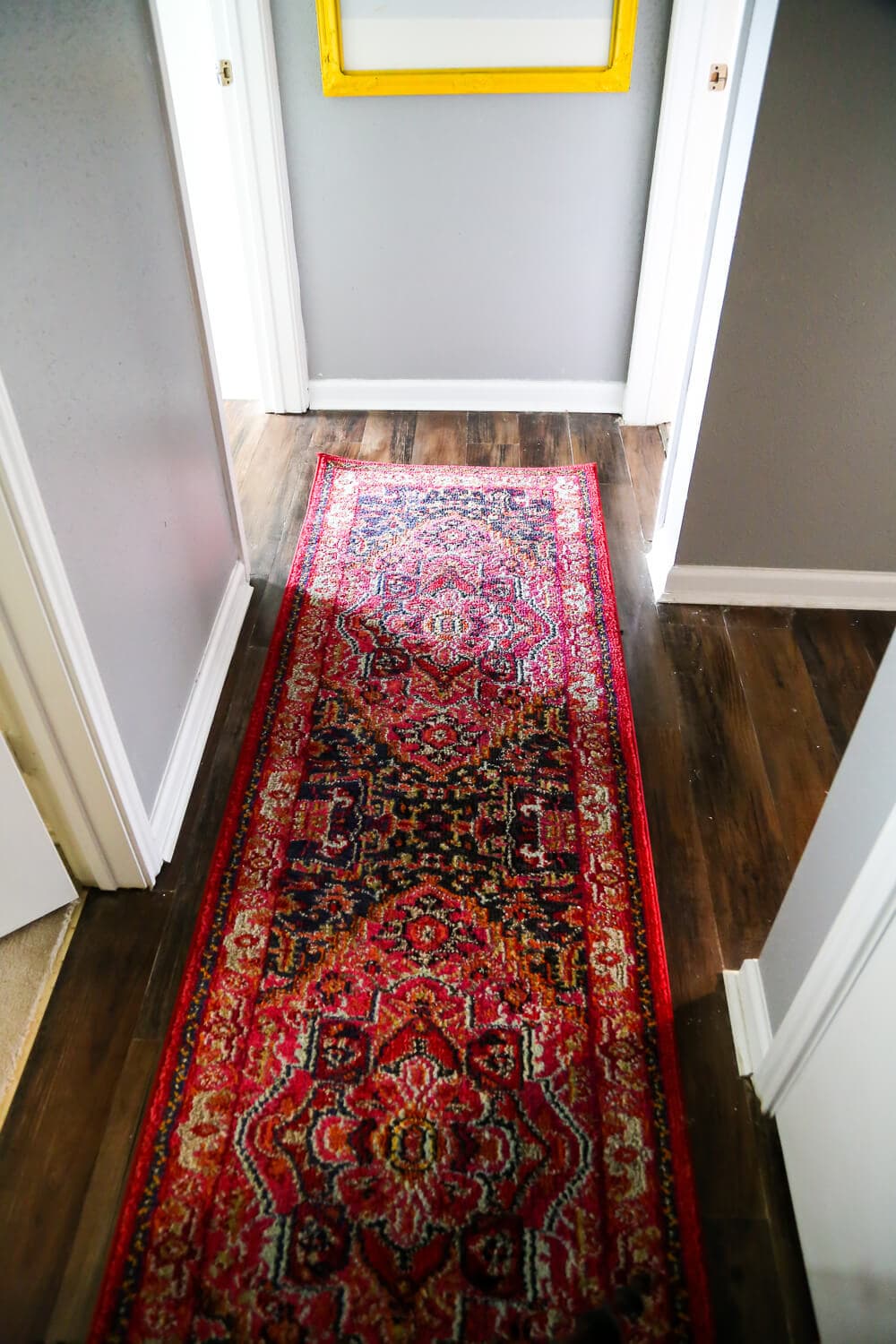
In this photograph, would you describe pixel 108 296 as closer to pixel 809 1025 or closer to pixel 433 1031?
pixel 433 1031

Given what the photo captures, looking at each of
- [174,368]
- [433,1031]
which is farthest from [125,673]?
[433,1031]

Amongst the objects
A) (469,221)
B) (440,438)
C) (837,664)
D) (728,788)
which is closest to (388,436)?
(440,438)

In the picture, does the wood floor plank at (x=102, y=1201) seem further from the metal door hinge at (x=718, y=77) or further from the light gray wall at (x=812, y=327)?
the metal door hinge at (x=718, y=77)

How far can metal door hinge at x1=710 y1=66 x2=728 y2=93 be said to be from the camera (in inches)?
92.4

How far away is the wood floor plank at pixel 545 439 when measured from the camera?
2.89m

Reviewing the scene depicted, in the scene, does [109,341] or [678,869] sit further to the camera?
[678,869]

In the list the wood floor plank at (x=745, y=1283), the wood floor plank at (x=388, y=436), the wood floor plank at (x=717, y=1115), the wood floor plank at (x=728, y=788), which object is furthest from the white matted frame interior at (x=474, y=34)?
the wood floor plank at (x=745, y=1283)

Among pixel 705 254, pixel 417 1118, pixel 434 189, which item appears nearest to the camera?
pixel 417 1118

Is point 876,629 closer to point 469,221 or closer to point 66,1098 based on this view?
point 469,221

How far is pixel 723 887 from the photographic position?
1.62m

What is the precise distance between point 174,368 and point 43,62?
60cm

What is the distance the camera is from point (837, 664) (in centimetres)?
209

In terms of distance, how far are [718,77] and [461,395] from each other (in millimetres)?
1202

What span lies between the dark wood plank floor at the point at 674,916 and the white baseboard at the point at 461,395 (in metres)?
0.48
